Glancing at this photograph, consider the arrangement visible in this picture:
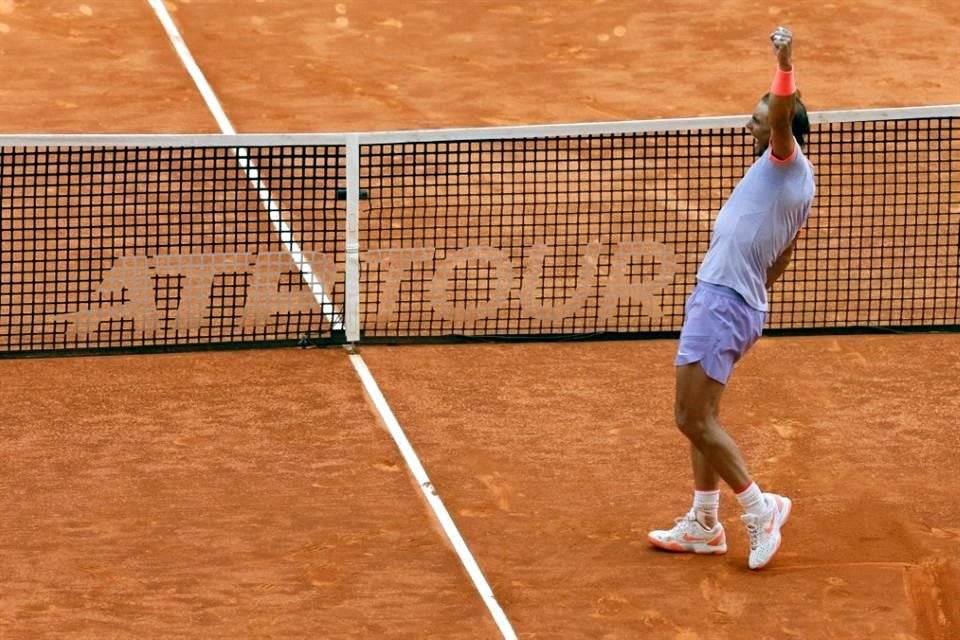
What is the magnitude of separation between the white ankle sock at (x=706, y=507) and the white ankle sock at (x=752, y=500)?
158mm

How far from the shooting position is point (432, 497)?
836cm

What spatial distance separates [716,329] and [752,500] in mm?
774

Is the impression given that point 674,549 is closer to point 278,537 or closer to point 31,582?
point 278,537

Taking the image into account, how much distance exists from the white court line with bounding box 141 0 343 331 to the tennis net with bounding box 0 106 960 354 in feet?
0.10

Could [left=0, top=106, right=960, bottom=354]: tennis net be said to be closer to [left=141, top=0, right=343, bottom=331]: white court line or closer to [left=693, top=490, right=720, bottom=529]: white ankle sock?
[left=141, top=0, right=343, bottom=331]: white court line

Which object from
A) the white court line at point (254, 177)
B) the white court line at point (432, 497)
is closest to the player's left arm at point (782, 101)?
the white court line at point (432, 497)

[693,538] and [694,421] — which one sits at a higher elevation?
[694,421]

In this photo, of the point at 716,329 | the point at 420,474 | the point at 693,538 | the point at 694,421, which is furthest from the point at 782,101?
the point at 420,474

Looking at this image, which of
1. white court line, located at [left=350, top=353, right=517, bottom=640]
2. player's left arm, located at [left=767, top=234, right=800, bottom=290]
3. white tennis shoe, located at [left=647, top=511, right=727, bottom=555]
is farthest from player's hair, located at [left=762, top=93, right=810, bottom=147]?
white court line, located at [left=350, top=353, right=517, bottom=640]

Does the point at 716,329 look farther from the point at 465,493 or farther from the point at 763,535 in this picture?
the point at 465,493

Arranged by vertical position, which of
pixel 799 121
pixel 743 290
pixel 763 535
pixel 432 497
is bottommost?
pixel 432 497

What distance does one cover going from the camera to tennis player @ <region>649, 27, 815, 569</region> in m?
7.18

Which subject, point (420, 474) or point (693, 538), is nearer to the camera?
point (693, 538)

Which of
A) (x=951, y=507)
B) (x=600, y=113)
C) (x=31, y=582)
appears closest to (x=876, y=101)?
(x=600, y=113)
